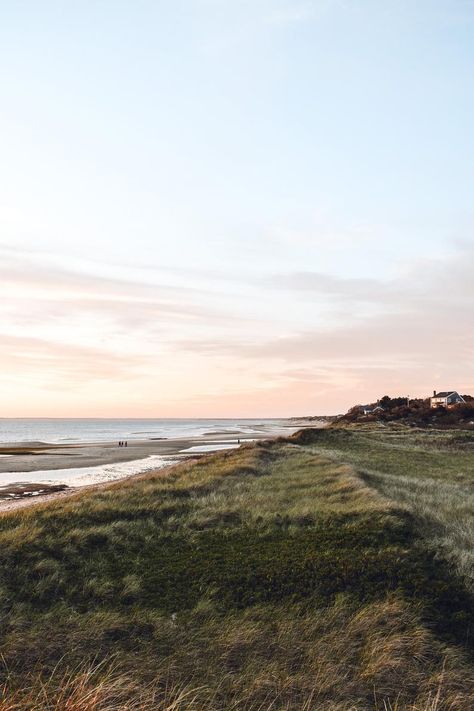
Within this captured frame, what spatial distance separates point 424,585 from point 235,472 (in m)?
16.0

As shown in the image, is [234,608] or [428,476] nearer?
[234,608]

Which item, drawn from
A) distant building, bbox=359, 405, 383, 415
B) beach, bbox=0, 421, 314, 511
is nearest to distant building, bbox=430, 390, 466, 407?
distant building, bbox=359, 405, 383, 415

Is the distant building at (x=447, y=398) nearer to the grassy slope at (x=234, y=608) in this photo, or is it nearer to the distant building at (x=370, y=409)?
the distant building at (x=370, y=409)

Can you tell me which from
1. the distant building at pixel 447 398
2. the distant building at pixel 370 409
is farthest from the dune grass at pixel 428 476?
the distant building at pixel 447 398

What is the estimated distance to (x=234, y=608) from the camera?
881 centimetres

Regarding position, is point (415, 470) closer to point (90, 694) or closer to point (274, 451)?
point (274, 451)

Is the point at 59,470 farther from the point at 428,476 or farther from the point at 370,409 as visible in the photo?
the point at 370,409

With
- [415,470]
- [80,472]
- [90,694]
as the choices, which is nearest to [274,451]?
[415,470]

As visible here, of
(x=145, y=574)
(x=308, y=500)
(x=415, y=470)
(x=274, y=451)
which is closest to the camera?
(x=145, y=574)

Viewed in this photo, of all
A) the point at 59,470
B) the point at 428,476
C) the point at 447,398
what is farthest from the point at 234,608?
the point at 447,398

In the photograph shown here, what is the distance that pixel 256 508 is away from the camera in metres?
15.7

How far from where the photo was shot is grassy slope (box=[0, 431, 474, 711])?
255 inches

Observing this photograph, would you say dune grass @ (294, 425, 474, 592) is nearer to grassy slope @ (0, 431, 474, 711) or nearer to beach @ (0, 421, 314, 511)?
grassy slope @ (0, 431, 474, 711)

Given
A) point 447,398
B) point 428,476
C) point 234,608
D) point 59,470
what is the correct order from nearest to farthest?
point 234,608, point 428,476, point 59,470, point 447,398
